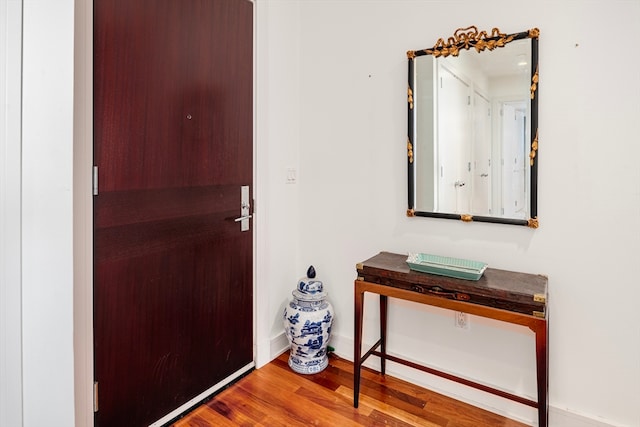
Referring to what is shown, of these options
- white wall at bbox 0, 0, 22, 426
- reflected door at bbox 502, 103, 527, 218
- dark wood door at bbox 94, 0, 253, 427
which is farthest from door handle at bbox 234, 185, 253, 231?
reflected door at bbox 502, 103, 527, 218

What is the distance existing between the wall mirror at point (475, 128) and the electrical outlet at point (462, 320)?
0.51 m

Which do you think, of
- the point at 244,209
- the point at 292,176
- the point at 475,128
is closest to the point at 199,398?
the point at 244,209

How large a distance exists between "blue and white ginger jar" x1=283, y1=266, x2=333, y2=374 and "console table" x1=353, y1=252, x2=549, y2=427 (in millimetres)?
340

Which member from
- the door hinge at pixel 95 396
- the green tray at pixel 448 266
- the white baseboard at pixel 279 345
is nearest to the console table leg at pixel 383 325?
the green tray at pixel 448 266

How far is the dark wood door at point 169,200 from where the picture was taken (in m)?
1.53

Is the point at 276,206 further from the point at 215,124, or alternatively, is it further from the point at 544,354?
the point at 544,354

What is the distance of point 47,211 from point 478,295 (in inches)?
66.3

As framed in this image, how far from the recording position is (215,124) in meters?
1.96

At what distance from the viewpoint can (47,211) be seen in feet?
4.16

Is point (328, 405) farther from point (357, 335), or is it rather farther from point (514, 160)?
point (514, 160)

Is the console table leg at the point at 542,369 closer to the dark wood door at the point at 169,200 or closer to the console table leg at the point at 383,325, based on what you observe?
the console table leg at the point at 383,325

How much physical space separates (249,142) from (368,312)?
1.25 meters

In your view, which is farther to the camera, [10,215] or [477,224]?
[477,224]

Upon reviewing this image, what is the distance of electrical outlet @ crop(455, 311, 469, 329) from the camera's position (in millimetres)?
1979
